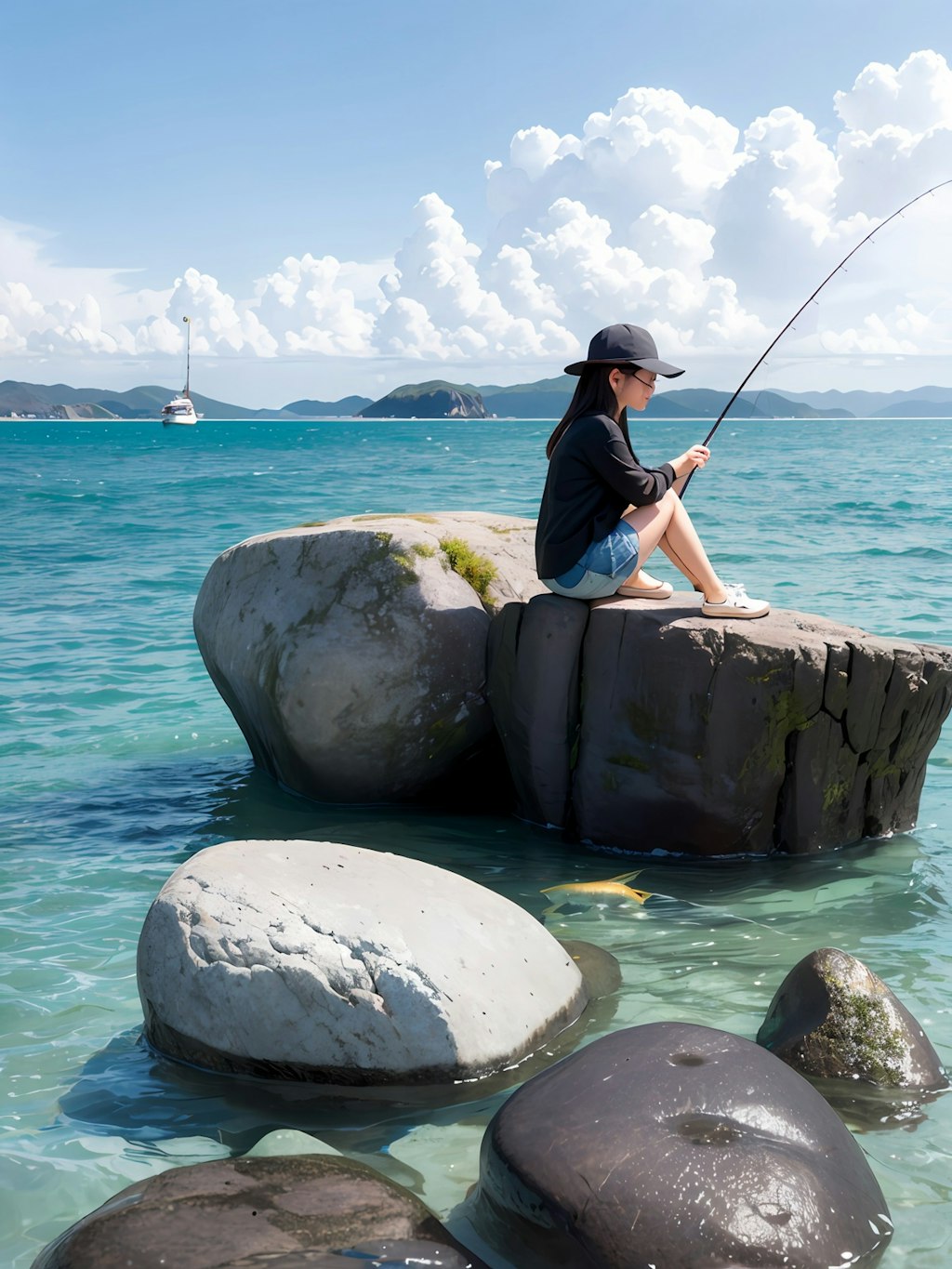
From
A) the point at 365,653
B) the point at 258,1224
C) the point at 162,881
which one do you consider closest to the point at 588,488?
the point at 365,653

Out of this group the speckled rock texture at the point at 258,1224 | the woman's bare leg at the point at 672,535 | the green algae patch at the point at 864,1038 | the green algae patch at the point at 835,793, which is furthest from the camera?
the woman's bare leg at the point at 672,535

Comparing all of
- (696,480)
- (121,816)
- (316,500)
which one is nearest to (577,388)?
(121,816)

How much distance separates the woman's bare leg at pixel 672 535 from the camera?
18.2 ft

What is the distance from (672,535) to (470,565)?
114 centimetres

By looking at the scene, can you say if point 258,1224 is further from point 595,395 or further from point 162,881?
point 595,395

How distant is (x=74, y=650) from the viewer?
10.3 m

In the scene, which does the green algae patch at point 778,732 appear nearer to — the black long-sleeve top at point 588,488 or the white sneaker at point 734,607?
the white sneaker at point 734,607

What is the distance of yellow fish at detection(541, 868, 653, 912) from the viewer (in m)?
4.93

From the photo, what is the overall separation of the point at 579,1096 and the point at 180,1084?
4.31ft

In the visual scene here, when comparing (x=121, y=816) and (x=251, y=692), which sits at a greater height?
(x=251, y=692)

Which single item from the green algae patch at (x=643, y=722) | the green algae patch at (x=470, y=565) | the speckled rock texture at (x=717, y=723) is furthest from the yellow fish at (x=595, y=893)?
the green algae patch at (x=470, y=565)

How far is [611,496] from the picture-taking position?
18.2 ft

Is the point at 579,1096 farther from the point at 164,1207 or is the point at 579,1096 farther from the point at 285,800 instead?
the point at 285,800

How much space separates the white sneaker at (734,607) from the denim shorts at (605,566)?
15.7 inches
